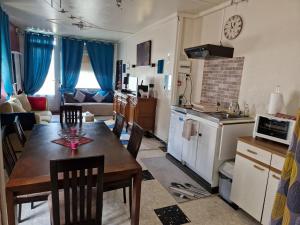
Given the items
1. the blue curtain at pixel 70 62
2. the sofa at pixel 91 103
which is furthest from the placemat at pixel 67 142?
the blue curtain at pixel 70 62

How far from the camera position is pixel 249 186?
210cm

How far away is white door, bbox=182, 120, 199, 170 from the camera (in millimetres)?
2889

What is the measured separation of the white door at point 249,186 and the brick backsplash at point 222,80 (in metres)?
1.20

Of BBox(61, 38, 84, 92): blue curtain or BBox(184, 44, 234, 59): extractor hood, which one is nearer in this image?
BBox(184, 44, 234, 59): extractor hood

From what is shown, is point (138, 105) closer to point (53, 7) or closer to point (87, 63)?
point (53, 7)

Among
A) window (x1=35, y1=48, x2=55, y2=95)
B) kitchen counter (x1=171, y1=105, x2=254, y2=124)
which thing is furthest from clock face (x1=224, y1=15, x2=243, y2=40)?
window (x1=35, y1=48, x2=55, y2=95)

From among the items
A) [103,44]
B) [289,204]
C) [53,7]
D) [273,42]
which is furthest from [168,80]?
[103,44]

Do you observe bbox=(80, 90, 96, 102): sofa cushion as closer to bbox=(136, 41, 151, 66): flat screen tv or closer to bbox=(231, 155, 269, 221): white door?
bbox=(136, 41, 151, 66): flat screen tv

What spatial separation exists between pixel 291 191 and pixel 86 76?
749 centimetres

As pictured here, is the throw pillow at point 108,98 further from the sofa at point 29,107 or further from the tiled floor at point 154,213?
the tiled floor at point 154,213

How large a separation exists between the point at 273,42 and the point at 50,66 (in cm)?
665

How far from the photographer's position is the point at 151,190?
2.59m

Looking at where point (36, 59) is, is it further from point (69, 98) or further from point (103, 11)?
point (103, 11)

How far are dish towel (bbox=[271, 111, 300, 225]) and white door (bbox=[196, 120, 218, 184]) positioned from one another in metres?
1.69
